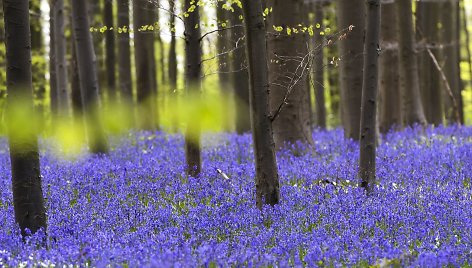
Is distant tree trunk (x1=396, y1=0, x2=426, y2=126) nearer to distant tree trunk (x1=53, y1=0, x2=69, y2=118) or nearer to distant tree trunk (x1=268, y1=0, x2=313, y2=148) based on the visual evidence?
distant tree trunk (x1=268, y1=0, x2=313, y2=148)

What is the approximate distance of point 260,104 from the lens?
834cm

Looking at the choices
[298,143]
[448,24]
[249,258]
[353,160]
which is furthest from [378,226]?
[448,24]

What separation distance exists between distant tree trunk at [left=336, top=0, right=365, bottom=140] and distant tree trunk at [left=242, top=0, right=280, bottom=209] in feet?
25.3

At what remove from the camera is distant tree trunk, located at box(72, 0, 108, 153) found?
51.4ft

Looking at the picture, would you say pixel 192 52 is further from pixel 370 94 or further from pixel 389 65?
pixel 389 65

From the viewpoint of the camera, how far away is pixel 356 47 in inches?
624

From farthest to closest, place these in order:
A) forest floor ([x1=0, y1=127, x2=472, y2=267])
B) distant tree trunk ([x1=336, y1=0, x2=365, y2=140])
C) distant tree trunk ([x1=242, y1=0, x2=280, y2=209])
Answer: distant tree trunk ([x1=336, y1=0, x2=365, y2=140]) → distant tree trunk ([x1=242, y1=0, x2=280, y2=209]) → forest floor ([x1=0, y1=127, x2=472, y2=267])

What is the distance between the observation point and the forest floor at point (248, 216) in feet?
19.5

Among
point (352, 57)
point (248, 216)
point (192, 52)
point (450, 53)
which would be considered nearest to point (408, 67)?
point (352, 57)

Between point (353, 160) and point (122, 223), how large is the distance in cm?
625

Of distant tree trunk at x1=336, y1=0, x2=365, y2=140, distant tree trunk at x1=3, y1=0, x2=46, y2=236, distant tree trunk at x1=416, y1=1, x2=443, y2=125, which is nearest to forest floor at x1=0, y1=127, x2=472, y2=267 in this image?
distant tree trunk at x1=3, y1=0, x2=46, y2=236

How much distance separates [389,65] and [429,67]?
925cm

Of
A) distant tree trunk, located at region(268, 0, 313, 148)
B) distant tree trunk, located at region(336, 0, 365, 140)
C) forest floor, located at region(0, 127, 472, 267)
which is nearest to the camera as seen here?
forest floor, located at region(0, 127, 472, 267)

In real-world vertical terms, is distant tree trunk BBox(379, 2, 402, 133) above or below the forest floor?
above
